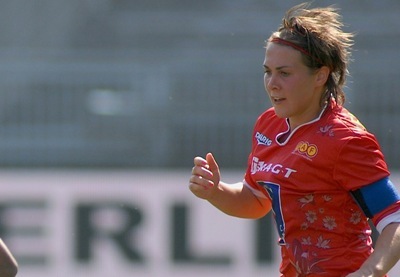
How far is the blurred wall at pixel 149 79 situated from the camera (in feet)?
24.2

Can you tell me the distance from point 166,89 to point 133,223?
3.62 ft

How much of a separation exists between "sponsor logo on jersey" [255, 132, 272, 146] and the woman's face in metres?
0.14

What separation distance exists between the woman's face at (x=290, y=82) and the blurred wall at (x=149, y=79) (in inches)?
163

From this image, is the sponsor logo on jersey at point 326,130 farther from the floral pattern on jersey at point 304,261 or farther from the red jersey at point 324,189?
the floral pattern on jersey at point 304,261

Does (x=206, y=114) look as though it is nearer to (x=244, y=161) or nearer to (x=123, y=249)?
(x=244, y=161)

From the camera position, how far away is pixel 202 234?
22.7 ft

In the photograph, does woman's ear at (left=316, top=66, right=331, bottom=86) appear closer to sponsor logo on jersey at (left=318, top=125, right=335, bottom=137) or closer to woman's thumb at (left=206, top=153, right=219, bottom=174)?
sponsor logo on jersey at (left=318, top=125, right=335, bottom=137)

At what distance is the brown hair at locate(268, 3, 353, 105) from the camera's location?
3078 mm

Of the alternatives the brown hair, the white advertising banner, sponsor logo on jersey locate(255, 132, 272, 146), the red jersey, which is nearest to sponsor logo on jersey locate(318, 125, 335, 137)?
the red jersey

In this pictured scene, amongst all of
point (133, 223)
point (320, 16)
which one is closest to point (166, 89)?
point (133, 223)

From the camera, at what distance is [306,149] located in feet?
9.92

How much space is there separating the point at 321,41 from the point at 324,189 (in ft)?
1.46

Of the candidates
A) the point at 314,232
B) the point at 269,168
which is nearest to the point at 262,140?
the point at 269,168

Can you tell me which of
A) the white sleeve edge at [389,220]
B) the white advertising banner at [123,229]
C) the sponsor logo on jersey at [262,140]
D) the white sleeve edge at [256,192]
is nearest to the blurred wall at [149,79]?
the white advertising banner at [123,229]
